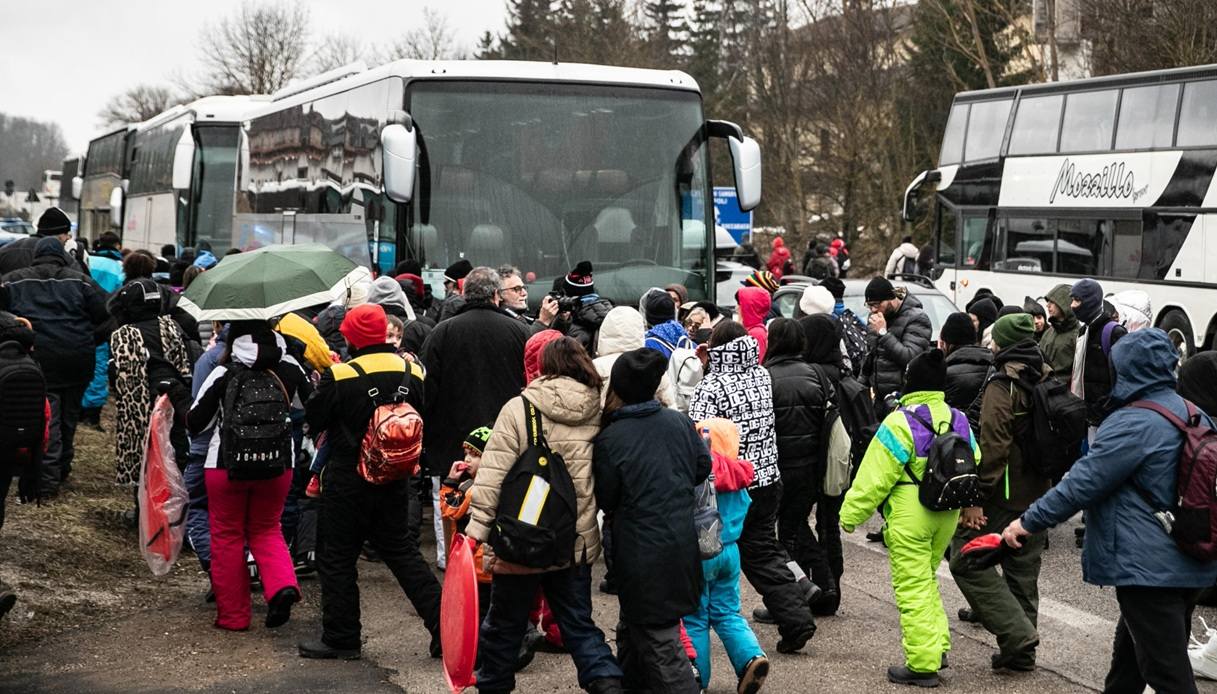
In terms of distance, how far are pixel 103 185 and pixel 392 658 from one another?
3134 centimetres

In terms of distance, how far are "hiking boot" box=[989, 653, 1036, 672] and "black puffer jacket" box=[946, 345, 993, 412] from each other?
54.0 inches

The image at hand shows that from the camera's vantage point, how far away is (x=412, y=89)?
→ 12664 millimetres

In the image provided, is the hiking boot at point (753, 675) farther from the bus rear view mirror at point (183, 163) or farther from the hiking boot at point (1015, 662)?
the bus rear view mirror at point (183, 163)

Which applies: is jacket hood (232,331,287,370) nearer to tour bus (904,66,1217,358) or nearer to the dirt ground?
the dirt ground

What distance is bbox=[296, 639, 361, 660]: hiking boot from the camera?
7383 mm

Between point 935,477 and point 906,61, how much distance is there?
41852 mm

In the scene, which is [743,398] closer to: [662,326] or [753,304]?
[662,326]

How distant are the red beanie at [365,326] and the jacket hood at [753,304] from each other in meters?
3.38

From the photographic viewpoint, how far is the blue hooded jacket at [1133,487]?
555 centimetres

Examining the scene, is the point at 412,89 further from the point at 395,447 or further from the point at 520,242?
the point at 395,447

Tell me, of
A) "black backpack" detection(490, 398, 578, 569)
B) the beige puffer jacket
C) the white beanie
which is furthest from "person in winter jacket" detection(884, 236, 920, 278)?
"black backpack" detection(490, 398, 578, 569)

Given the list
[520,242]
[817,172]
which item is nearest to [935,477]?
[520,242]

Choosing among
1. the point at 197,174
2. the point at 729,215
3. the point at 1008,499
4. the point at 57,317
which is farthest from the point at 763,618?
the point at 729,215

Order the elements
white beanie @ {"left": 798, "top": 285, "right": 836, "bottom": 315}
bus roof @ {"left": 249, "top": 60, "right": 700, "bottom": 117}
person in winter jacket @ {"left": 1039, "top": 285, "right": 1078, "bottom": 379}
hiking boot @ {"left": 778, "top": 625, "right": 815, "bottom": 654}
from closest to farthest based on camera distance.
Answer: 1. hiking boot @ {"left": 778, "top": 625, "right": 815, "bottom": 654}
2. white beanie @ {"left": 798, "top": 285, "right": 836, "bottom": 315}
3. person in winter jacket @ {"left": 1039, "top": 285, "right": 1078, "bottom": 379}
4. bus roof @ {"left": 249, "top": 60, "right": 700, "bottom": 117}
